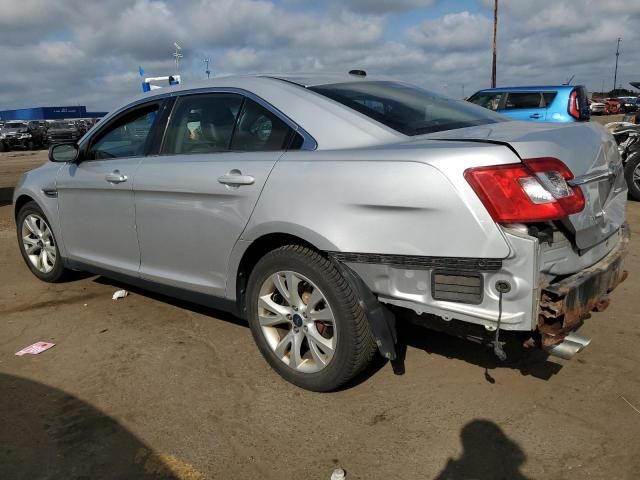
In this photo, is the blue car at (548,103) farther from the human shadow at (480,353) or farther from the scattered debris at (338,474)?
the scattered debris at (338,474)

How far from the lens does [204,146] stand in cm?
344

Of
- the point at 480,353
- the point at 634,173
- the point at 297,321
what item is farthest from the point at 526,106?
the point at 297,321

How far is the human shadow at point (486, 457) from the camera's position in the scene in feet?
7.72

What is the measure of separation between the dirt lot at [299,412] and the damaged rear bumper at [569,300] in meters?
0.52

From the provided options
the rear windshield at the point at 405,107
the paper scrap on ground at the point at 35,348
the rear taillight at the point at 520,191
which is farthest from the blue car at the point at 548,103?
the paper scrap on ground at the point at 35,348

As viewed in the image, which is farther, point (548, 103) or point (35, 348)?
point (548, 103)

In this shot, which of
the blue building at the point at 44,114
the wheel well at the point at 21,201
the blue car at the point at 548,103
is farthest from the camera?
the blue building at the point at 44,114

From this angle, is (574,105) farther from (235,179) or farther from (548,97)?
(235,179)

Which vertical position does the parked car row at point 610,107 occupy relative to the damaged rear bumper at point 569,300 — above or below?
below

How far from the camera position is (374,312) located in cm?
265

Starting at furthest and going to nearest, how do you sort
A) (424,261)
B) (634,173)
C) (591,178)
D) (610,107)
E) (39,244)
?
1. (610,107)
2. (634,173)
3. (39,244)
4. (591,178)
5. (424,261)

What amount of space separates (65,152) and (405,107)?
267 cm

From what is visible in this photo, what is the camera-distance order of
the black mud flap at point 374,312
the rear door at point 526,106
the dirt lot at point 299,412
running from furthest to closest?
the rear door at point 526,106 < the black mud flap at point 374,312 < the dirt lot at point 299,412

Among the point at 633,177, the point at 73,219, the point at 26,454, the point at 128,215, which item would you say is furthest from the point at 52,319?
the point at 633,177
